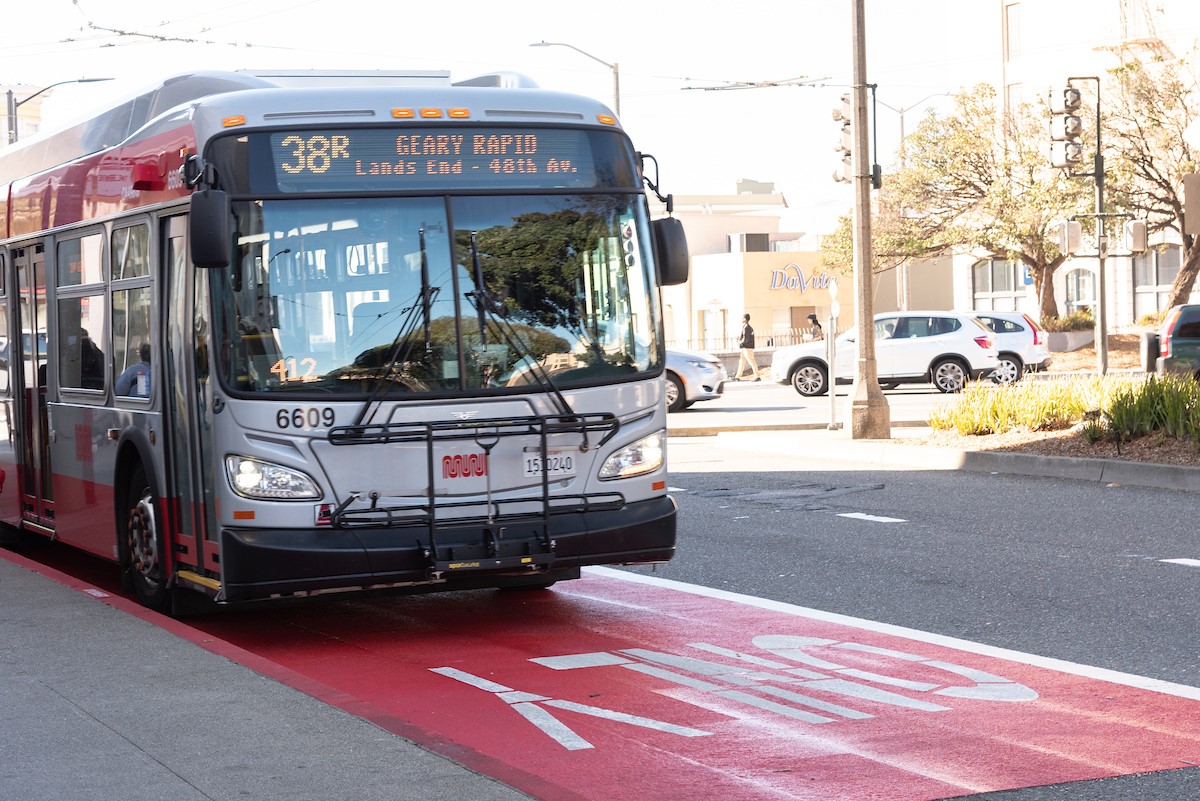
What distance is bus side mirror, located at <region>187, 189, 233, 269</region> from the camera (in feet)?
26.7

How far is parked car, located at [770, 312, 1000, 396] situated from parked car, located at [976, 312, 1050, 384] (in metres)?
1.06

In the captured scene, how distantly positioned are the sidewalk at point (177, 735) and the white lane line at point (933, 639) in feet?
11.1

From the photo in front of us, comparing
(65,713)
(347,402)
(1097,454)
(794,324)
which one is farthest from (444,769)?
(794,324)

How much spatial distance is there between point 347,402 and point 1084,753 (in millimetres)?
4052

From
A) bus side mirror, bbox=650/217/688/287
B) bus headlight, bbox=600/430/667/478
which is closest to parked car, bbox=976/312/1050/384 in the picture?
bus side mirror, bbox=650/217/688/287

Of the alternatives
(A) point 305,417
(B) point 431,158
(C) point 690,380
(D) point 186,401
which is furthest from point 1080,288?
(A) point 305,417

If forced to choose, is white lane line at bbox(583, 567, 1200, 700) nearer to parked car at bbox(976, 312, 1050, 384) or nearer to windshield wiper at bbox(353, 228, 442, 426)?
windshield wiper at bbox(353, 228, 442, 426)

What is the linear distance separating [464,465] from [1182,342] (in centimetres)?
1780

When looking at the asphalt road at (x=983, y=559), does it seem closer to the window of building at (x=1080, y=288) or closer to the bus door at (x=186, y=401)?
the bus door at (x=186, y=401)

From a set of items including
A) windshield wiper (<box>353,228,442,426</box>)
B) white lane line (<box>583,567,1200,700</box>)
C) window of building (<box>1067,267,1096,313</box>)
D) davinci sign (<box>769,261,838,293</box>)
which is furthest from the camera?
davinci sign (<box>769,261,838,293</box>)

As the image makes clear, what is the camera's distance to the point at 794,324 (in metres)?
69.4

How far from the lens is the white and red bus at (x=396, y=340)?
330 inches

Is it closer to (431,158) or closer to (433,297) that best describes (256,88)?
(431,158)

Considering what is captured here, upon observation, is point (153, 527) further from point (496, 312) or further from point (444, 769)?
point (444, 769)
